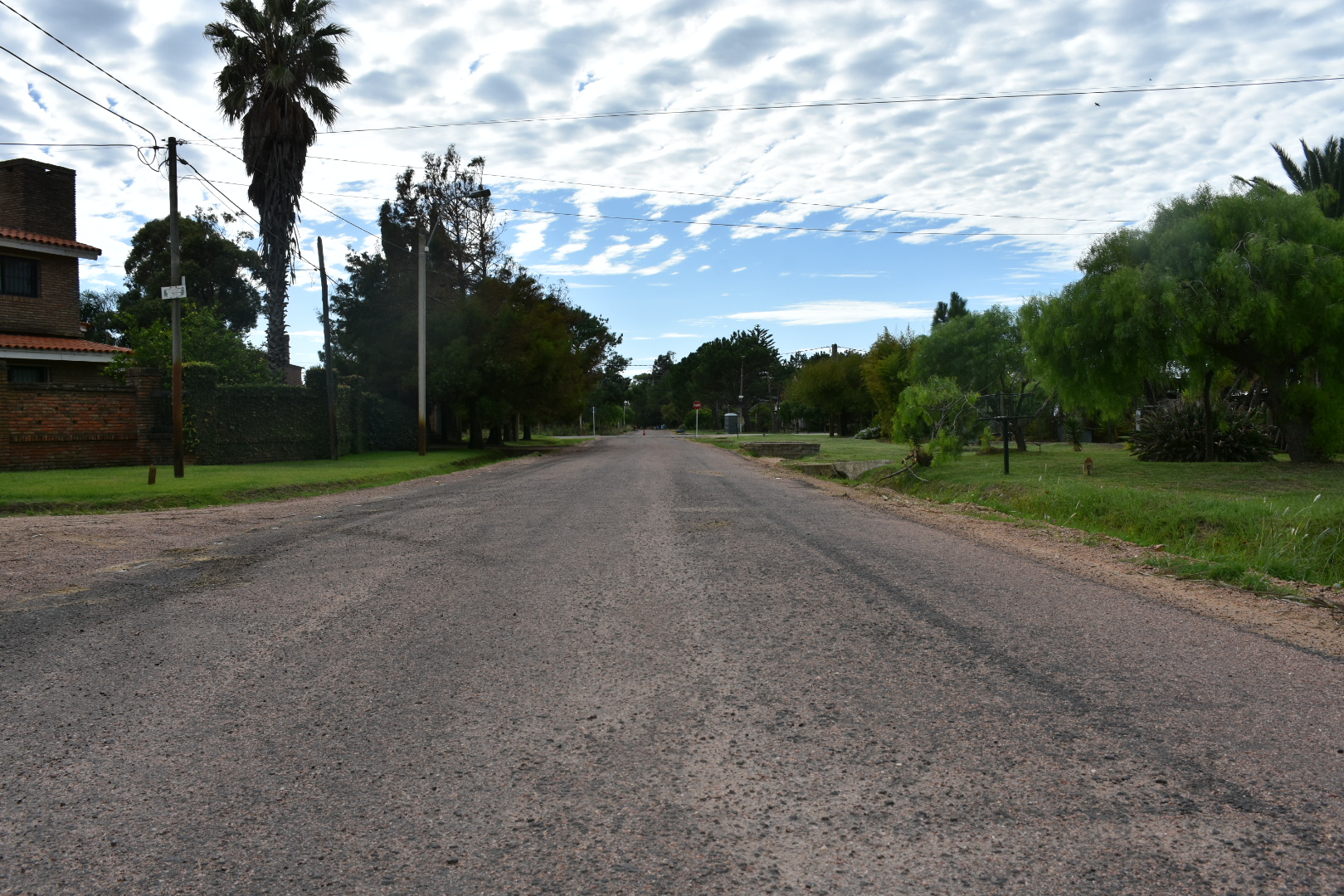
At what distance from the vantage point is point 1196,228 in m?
16.0

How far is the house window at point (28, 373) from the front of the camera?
2586 cm

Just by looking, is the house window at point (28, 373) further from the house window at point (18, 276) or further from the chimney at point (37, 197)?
the chimney at point (37, 197)

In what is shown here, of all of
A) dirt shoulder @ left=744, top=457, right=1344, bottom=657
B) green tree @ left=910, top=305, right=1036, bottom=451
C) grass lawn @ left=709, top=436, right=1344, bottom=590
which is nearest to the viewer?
dirt shoulder @ left=744, top=457, right=1344, bottom=657

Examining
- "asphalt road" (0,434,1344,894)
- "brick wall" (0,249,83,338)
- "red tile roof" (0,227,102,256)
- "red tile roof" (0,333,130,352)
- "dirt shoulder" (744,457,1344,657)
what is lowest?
"dirt shoulder" (744,457,1344,657)

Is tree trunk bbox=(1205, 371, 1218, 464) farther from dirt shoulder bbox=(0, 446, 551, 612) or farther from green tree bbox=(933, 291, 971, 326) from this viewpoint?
green tree bbox=(933, 291, 971, 326)

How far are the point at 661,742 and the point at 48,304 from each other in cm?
3234

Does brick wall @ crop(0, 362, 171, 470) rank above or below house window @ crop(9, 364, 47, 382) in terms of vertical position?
below

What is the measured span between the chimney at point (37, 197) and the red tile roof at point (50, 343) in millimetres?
1223

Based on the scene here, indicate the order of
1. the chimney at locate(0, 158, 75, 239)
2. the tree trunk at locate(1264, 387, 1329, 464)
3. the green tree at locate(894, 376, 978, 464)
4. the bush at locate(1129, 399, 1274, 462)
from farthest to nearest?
the chimney at locate(0, 158, 75, 239)
the green tree at locate(894, 376, 978, 464)
the bush at locate(1129, 399, 1274, 462)
the tree trunk at locate(1264, 387, 1329, 464)

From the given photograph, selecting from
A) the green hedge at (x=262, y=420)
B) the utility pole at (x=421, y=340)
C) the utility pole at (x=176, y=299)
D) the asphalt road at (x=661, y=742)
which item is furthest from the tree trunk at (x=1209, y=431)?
the green hedge at (x=262, y=420)

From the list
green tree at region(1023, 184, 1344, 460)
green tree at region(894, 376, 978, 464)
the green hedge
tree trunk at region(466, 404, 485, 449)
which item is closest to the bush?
green tree at region(1023, 184, 1344, 460)

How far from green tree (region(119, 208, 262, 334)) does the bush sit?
2068 inches

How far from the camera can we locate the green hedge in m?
21.5

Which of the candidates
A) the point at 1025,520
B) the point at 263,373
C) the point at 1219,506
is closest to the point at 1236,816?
the point at 1219,506
